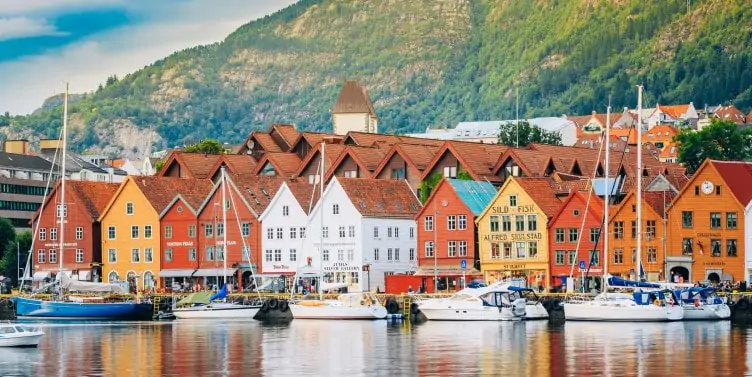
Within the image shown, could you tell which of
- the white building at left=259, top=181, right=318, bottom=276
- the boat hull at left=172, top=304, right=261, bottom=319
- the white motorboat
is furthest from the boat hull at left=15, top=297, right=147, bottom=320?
the white motorboat

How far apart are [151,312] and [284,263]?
2164 centimetres

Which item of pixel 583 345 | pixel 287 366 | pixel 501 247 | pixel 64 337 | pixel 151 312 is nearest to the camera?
pixel 287 366

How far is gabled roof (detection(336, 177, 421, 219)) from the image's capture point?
136m

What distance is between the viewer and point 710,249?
12181 cm

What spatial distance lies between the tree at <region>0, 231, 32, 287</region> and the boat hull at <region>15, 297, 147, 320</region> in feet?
132

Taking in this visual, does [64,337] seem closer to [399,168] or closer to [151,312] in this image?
[151,312]

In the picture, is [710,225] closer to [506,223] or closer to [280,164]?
[506,223]

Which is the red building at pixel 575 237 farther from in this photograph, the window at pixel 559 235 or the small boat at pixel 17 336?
the small boat at pixel 17 336

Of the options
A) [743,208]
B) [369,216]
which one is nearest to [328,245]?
[369,216]

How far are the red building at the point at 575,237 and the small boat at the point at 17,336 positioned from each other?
165ft

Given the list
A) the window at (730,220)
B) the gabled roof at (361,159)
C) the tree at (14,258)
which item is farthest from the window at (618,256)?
the tree at (14,258)

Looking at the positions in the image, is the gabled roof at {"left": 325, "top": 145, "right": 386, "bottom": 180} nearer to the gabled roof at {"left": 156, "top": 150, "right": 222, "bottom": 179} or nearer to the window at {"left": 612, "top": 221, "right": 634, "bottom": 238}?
the gabled roof at {"left": 156, "top": 150, "right": 222, "bottom": 179}

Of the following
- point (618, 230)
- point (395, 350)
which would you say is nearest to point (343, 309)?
point (618, 230)

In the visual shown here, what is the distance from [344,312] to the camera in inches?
4331
